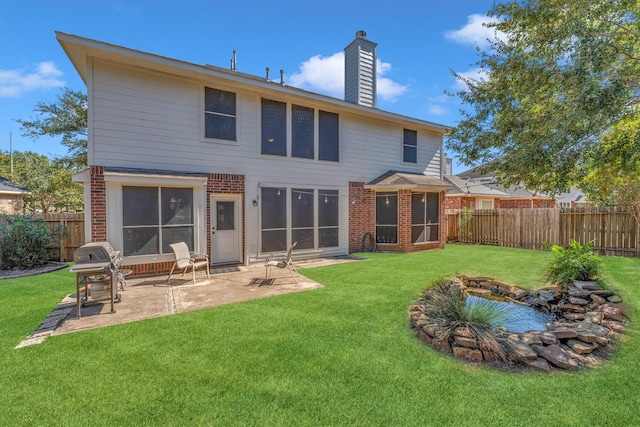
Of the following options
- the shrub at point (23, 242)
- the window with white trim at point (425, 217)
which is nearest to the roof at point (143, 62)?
the shrub at point (23, 242)

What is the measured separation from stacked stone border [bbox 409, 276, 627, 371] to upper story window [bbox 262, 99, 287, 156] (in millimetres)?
6221

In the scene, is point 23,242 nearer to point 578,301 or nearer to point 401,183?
point 401,183

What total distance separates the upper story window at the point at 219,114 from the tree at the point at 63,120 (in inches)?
447

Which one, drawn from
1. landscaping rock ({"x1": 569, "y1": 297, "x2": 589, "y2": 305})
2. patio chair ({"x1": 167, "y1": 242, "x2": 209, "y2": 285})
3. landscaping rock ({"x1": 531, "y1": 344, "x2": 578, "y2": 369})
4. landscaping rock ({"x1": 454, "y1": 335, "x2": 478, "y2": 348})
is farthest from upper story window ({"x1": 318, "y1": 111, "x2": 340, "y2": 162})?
landscaping rock ({"x1": 531, "y1": 344, "x2": 578, "y2": 369})

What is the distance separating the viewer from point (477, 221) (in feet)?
45.6

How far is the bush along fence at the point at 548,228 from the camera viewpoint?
1017 cm

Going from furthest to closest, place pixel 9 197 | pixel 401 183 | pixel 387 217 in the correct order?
1. pixel 9 197
2. pixel 387 217
3. pixel 401 183

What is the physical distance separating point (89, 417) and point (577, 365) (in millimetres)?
4702

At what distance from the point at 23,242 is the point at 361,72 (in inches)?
480

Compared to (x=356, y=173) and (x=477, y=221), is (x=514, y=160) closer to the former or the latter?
(x=356, y=173)

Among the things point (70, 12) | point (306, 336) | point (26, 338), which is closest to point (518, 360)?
point (306, 336)

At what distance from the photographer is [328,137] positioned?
10312 mm

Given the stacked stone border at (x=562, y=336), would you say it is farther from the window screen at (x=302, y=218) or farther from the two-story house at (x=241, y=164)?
the two-story house at (x=241, y=164)

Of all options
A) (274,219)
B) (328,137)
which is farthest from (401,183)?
(274,219)
